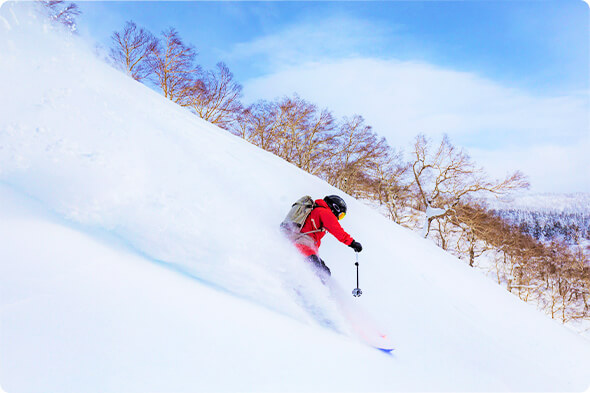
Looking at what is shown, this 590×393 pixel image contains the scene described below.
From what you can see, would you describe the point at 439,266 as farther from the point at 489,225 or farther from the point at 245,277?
the point at 489,225

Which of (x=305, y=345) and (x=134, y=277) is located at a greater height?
(x=134, y=277)

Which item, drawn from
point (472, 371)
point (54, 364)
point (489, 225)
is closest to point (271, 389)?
point (54, 364)

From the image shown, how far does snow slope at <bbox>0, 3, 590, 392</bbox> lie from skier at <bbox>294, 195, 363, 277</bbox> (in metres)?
0.15

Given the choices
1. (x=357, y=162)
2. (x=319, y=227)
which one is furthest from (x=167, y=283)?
(x=357, y=162)

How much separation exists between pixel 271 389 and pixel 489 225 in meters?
20.8

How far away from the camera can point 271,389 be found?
180 cm

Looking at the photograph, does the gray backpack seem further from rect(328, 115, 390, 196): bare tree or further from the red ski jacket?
rect(328, 115, 390, 196): bare tree

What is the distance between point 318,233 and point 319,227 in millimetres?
94

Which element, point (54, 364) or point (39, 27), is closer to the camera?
point (54, 364)

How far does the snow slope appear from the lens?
1.74 m

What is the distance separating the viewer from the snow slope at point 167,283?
1.74m

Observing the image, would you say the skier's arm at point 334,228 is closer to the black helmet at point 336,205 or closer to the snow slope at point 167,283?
the black helmet at point 336,205

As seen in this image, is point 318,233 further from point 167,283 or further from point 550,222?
point 550,222

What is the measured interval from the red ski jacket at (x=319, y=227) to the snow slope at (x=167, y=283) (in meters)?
0.18
